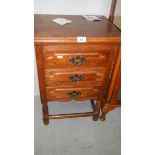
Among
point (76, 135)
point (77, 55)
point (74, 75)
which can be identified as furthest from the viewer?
point (76, 135)

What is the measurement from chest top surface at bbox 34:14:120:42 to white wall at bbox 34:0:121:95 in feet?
0.22

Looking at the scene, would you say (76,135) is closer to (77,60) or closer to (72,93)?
(72,93)

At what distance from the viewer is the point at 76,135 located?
1.52 meters

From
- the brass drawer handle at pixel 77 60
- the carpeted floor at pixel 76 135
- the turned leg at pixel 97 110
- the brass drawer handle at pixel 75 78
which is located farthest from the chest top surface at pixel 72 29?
the carpeted floor at pixel 76 135

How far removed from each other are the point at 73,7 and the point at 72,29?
344mm

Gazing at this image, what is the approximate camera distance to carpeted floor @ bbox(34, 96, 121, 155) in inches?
55.6

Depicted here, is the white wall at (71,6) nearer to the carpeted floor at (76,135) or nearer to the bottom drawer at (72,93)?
the bottom drawer at (72,93)

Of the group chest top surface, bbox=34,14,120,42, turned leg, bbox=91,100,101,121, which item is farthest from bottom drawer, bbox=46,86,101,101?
chest top surface, bbox=34,14,120,42

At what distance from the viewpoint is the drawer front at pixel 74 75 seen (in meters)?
1.24

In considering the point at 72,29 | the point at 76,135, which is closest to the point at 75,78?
the point at 72,29

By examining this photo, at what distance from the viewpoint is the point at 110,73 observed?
1343mm
